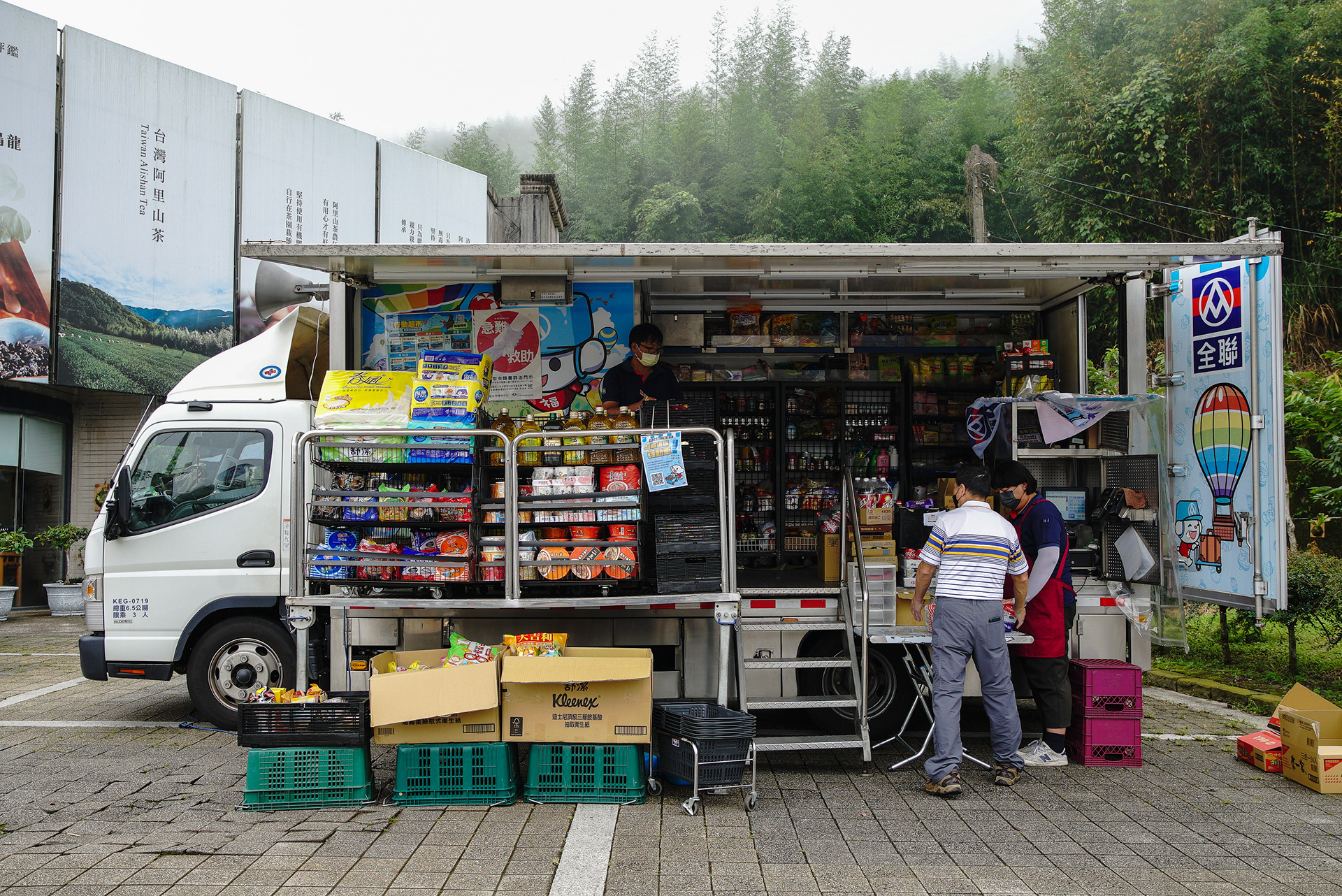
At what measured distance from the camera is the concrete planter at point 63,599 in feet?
43.5

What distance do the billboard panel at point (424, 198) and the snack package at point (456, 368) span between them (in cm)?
1119

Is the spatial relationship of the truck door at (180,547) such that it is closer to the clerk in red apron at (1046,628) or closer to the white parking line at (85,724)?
the white parking line at (85,724)

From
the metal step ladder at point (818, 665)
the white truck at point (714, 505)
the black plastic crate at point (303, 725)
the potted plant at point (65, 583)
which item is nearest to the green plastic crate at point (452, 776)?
the black plastic crate at point (303, 725)

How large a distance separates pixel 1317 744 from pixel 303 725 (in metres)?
5.82

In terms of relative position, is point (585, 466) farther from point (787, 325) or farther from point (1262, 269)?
point (1262, 269)

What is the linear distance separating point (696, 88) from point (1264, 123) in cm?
2690

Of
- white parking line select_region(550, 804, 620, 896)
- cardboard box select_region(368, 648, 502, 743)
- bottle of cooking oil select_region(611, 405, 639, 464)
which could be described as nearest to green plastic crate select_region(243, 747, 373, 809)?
cardboard box select_region(368, 648, 502, 743)

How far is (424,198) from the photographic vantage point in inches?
669

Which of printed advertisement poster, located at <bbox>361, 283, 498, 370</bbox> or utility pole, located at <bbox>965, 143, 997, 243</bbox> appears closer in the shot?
printed advertisement poster, located at <bbox>361, 283, 498, 370</bbox>

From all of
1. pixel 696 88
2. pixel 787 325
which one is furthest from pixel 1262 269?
pixel 696 88

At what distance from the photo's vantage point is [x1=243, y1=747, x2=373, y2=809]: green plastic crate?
16.0 feet

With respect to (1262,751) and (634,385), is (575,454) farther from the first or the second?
(1262,751)

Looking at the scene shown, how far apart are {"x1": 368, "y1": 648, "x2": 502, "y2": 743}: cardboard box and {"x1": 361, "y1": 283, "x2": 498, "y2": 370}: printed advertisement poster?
252 cm

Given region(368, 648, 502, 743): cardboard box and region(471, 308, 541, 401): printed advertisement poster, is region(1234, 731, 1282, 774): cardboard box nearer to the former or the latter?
region(368, 648, 502, 743): cardboard box
